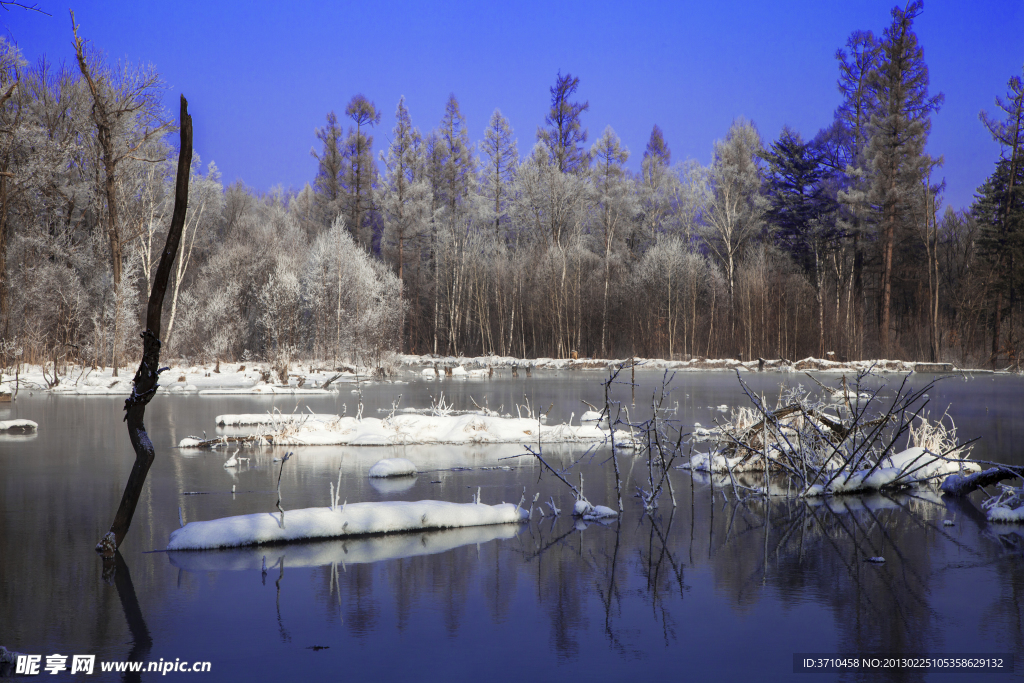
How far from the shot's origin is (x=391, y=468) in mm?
8078

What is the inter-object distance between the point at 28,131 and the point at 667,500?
24.5 metres

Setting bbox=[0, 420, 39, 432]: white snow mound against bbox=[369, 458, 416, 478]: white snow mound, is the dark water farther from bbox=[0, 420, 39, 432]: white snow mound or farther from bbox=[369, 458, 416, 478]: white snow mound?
bbox=[0, 420, 39, 432]: white snow mound

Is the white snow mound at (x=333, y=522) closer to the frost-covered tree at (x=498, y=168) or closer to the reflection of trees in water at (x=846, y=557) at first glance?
the reflection of trees in water at (x=846, y=557)

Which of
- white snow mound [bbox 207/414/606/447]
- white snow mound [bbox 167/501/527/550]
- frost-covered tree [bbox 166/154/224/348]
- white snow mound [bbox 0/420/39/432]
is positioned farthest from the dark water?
frost-covered tree [bbox 166/154/224/348]

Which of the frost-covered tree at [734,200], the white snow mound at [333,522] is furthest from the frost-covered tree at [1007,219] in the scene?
the white snow mound at [333,522]

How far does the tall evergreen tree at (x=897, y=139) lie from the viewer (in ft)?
100

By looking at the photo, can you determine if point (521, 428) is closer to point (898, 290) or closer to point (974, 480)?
point (974, 480)

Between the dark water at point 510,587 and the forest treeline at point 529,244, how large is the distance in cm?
1802

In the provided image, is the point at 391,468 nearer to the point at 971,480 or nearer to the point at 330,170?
the point at 971,480

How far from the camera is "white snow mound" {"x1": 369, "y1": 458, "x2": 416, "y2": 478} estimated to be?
8.06 m

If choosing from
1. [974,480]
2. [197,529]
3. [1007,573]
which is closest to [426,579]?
[197,529]

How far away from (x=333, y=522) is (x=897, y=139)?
3155 cm

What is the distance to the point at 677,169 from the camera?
41844 millimetres

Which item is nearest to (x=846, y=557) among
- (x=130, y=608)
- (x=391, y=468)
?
(x=391, y=468)
